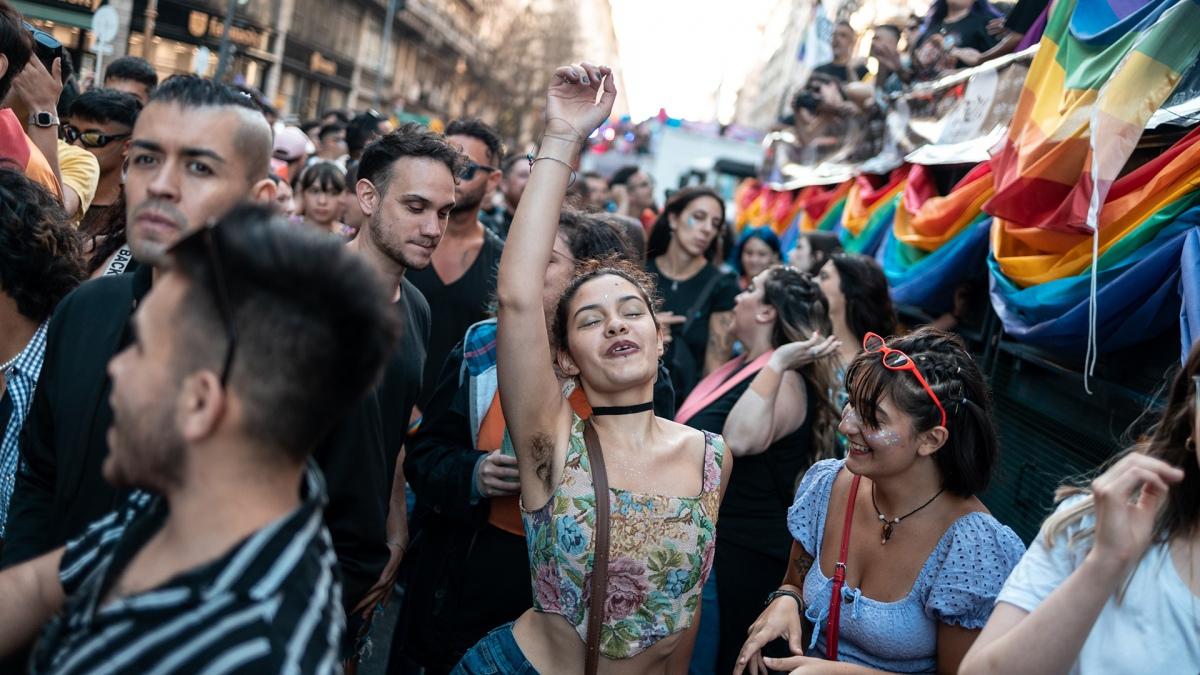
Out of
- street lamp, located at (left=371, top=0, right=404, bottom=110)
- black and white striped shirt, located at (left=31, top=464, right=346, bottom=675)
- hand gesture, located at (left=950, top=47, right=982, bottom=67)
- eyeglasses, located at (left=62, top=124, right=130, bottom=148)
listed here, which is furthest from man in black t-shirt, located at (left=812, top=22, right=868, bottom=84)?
street lamp, located at (left=371, top=0, right=404, bottom=110)

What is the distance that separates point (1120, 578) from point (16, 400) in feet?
8.98

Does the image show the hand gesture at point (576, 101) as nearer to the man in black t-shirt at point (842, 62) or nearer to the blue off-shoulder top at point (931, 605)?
the blue off-shoulder top at point (931, 605)

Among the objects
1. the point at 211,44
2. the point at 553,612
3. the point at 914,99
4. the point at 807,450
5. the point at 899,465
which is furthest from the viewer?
the point at 211,44

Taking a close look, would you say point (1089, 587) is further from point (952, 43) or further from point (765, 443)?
point (952, 43)

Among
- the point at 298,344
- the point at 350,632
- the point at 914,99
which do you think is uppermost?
the point at 914,99

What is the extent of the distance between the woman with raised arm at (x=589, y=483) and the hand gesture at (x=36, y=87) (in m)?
3.09

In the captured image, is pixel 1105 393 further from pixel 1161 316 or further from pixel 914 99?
pixel 914 99

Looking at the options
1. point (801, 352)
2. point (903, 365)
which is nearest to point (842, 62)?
point (801, 352)

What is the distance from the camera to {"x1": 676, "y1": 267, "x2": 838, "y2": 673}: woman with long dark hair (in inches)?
147

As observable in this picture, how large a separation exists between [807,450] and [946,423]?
1.23 metres

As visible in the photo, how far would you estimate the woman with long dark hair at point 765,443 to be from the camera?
3723 millimetres

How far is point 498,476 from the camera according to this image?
2.84 m

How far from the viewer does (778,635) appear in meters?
2.76

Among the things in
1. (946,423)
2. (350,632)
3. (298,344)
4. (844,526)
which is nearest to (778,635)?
(844,526)
